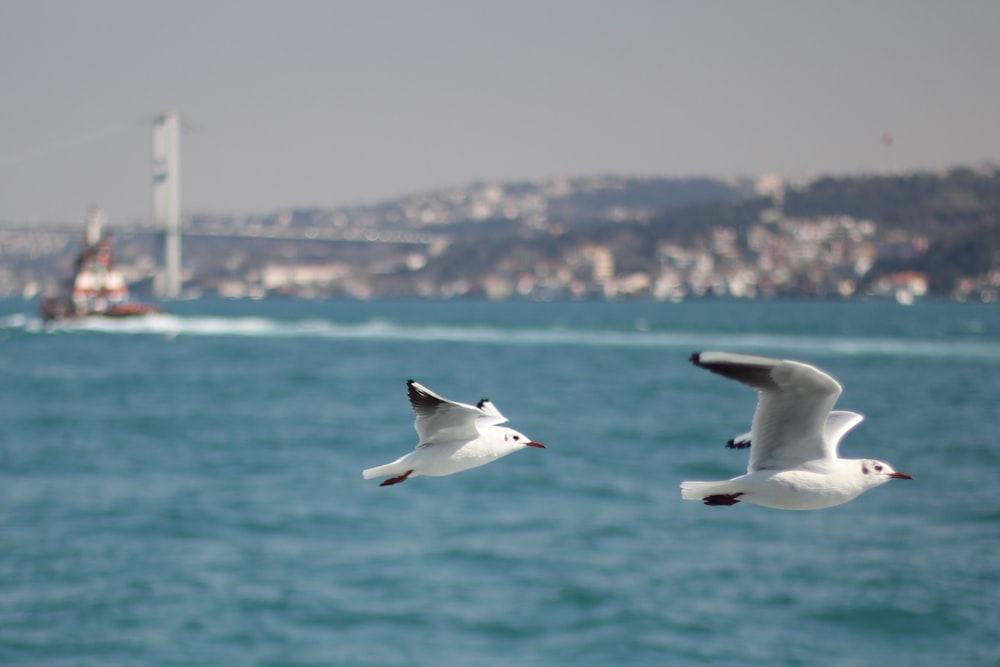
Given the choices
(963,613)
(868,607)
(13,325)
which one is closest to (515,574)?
(868,607)

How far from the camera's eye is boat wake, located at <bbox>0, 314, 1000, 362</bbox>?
3907 inches

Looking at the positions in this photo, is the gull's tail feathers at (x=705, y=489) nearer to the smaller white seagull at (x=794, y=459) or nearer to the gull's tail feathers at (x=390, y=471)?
the smaller white seagull at (x=794, y=459)

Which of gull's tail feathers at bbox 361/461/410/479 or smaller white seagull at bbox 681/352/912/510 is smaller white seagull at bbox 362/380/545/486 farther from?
smaller white seagull at bbox 681/352/912/510

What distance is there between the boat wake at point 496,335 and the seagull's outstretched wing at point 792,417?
74.1 metres

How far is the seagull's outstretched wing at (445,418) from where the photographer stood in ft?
11.3

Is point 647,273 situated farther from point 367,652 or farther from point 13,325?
point 367,652

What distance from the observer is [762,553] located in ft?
129

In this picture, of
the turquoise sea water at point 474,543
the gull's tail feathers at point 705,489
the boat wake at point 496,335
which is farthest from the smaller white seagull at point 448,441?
the boat wake at point 496,335

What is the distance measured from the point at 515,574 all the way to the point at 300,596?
252 inches

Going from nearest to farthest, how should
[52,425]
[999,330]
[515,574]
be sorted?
[515,574]
[52,425]
[999,330]

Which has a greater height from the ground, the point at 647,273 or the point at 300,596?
the point at 647,273

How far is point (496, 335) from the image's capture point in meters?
130

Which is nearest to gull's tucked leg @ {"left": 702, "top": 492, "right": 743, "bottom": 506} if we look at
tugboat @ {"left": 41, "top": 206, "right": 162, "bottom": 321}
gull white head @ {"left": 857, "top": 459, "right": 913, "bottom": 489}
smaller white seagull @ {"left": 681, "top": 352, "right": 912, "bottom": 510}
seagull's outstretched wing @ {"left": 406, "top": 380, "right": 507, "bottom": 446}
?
smaller white seagull @ {"left": 681, "top": 352, "right": 912, "bottom": 510}

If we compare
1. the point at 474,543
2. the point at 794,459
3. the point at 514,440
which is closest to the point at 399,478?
the point at 514,440
